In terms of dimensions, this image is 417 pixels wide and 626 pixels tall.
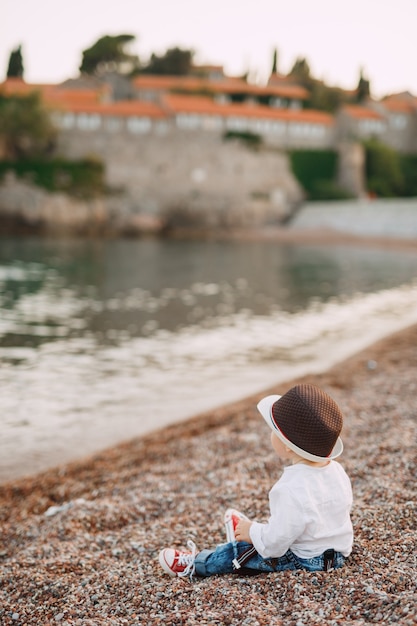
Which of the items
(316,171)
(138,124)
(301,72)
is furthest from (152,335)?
(301,72)

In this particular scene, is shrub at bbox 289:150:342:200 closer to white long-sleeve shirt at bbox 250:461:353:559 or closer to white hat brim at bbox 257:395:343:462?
white hat brim at bbox 257:395:343:462

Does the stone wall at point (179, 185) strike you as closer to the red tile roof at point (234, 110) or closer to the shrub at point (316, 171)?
the shrub at point (316, 171)

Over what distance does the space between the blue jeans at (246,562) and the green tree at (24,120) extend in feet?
195

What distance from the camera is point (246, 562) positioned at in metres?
3.59

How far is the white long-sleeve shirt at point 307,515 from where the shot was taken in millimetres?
3299

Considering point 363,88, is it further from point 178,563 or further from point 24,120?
point 178,563

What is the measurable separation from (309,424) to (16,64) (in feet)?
275

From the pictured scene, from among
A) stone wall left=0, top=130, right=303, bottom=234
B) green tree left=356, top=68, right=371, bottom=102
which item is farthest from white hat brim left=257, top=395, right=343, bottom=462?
green tree left=356, top=68, right=371, bottom=102

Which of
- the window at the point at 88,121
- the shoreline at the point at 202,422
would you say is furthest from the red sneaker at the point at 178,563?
the window at the point at 88,121

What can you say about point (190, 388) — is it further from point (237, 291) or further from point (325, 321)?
point (237, 291)

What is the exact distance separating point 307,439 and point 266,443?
3739 mm

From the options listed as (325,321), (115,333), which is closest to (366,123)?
(325,321)

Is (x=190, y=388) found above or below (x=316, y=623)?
below

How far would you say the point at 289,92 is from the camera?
7169 centimetres
